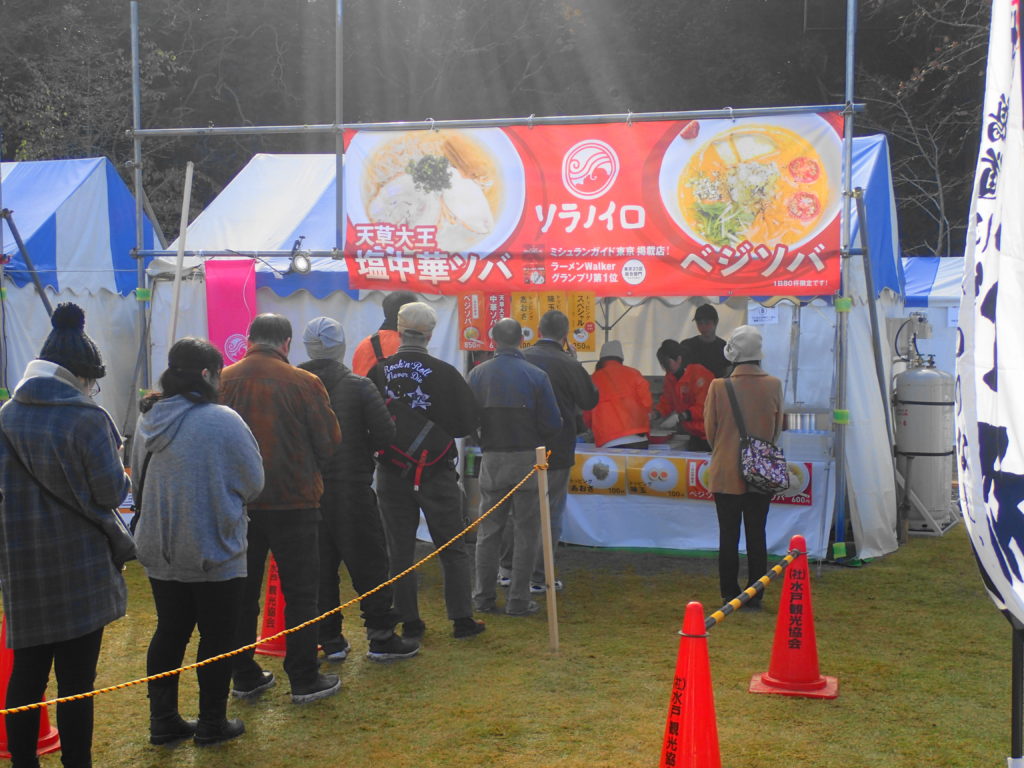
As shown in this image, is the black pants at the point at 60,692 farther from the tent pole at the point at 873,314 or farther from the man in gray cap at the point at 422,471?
the tent pole at the point at 873,314

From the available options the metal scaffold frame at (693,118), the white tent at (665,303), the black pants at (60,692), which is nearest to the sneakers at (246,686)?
the black pants at (60,692)

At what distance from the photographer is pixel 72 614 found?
348 cm

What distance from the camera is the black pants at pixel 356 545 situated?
5.19 metres

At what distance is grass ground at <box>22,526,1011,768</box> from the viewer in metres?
4.20

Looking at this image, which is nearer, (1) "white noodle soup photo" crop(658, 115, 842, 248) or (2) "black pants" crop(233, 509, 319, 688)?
(2) "black pants" crop(233, 509, 319, 688)

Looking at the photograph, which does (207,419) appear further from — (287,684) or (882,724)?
(882,724)

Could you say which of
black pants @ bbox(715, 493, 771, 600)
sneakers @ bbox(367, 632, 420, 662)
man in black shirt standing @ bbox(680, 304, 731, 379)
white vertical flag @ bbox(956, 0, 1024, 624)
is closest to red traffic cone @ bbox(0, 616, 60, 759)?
sneakers @ bbox(367, 632, 420, 662)

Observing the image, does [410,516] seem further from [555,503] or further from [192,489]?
[192,489]

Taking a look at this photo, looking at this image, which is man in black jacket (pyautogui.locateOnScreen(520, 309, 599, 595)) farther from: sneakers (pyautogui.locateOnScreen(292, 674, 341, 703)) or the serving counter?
sneakers (pyautogui.locateOnScreen(292, 674, 341, 703))

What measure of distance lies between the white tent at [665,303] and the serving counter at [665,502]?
1.11 ft

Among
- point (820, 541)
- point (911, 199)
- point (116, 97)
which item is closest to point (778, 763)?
point (820, 541)

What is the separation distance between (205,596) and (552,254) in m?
4.36

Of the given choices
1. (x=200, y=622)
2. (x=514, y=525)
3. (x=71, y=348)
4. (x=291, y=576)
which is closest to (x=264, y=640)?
(x=200, y=622)

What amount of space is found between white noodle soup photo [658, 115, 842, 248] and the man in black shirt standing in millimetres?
1417
